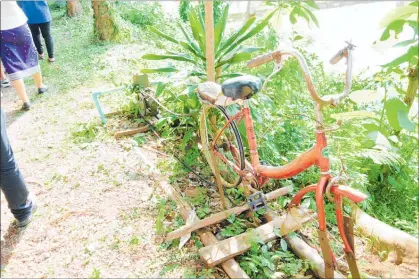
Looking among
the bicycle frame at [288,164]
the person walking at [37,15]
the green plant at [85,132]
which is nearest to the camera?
the bicycle frame at [288,164]

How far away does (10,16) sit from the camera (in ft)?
9.48

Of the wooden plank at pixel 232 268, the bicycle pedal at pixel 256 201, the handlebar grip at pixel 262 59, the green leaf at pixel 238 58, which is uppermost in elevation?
the handlebar grip at pixel 262 59

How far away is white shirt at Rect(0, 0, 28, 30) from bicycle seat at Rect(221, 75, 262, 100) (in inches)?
75.4

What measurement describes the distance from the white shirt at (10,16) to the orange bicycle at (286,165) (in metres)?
1.70

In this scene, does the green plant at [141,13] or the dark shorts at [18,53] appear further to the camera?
the green plant at [141,13]

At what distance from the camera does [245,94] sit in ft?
7.45

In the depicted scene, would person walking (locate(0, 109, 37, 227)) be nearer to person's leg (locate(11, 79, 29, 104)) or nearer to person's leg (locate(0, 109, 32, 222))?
person's leg (locate(0, 109, 32, 222))

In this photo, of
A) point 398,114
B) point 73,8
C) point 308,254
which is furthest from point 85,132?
point 73,8

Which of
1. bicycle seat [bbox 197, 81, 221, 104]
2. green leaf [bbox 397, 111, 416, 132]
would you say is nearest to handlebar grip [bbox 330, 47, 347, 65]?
green leaf [bbox 397, 111, 416, 132]

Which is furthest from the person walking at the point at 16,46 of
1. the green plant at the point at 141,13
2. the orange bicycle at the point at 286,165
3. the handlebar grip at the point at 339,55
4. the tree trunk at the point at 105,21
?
the green plant at the point at 141,13

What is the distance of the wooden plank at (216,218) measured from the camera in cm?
257

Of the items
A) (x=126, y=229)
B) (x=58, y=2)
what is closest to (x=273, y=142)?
(x=126, y=229)

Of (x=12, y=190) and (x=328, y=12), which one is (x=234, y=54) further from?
(x=328, y=12)

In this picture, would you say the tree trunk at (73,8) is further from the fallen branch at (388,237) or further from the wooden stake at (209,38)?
the fallen branch at (388,237)
